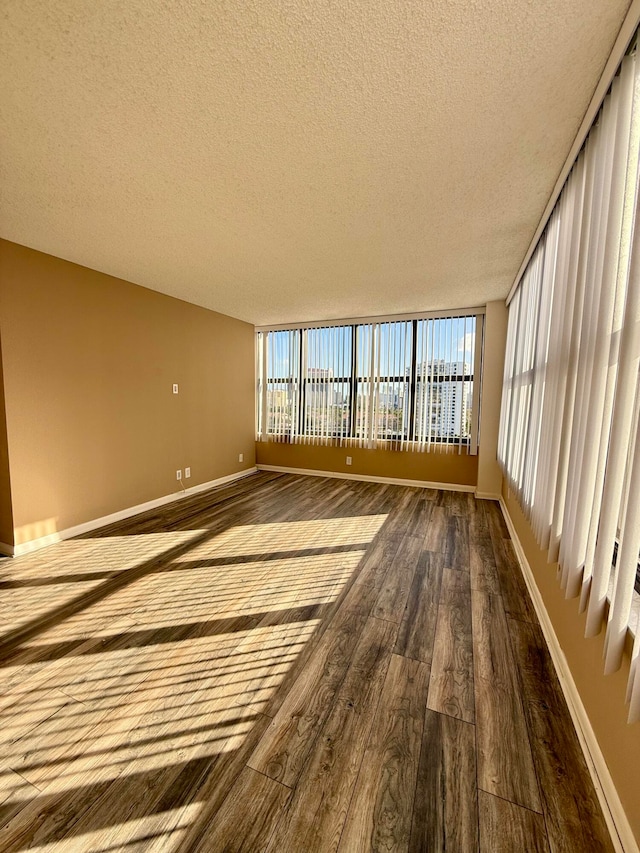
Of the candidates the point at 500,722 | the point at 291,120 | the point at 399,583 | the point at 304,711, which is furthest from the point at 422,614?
the point at 291,120

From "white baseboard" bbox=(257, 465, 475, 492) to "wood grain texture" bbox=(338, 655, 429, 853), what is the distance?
12.0 ft

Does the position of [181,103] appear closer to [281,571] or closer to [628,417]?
[628,417]

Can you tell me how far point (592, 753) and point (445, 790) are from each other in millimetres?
584

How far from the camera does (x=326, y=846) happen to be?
1014mm

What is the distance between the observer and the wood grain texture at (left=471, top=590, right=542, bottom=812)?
118 centimetres

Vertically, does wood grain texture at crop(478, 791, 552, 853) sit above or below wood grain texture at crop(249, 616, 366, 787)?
above

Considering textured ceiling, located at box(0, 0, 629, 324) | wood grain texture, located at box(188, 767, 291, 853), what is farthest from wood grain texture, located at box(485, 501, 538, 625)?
textured ceiling, located at box(0, 0, 629, 324)

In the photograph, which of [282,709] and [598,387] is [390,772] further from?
[598,387]

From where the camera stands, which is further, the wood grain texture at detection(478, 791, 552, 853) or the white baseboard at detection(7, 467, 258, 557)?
the white baseboard at detection(7, 467, 258, 557)

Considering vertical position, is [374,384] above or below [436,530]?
above

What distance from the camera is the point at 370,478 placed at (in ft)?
18.3

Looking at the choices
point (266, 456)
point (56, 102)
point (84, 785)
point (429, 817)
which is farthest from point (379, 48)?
point (266, 456)

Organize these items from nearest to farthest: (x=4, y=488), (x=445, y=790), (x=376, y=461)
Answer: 1. (x=445, y=790)
2. (x=4, y=488)
3. (x=376, y=461)

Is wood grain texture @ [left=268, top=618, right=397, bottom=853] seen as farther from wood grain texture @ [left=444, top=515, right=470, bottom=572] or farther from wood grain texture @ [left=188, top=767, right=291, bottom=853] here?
wood grain texture @ [left=444, top=515, right=470, bottom=572]
